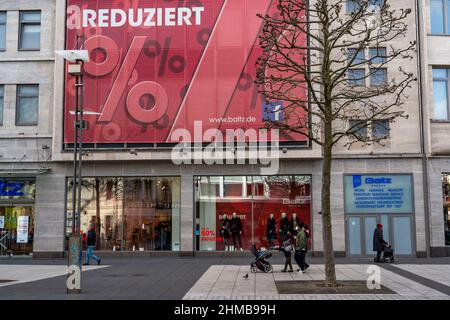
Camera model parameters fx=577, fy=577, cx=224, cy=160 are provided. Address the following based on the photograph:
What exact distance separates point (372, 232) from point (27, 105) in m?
20.1

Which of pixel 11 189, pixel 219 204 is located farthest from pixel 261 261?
pixel 11 189

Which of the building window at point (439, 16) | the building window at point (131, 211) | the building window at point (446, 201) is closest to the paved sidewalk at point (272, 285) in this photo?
the building window at point (131, 211)

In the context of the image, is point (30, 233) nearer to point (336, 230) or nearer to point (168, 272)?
point (168, 272)

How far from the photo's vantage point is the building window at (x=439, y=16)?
1225 inches

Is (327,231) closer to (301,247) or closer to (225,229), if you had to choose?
(301,247)

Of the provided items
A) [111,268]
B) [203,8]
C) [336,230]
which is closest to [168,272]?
[111,268]

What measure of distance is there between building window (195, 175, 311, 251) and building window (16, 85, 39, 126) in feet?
32.8

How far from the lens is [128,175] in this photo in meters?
31.2

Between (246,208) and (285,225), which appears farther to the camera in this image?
(246,208)

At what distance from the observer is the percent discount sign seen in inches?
1204

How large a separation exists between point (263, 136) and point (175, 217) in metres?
6.42

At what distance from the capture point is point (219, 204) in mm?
31031

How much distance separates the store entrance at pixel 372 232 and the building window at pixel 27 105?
18113mm

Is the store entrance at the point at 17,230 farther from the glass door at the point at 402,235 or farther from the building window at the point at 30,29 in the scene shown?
the glass door at the point at 402,235
